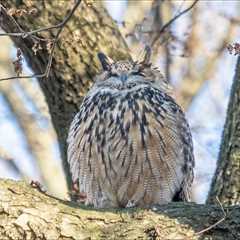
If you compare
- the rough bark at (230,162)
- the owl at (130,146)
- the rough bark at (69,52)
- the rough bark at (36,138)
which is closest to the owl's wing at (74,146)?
the owl at (130,146)

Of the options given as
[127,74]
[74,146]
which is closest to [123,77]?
[127,74]

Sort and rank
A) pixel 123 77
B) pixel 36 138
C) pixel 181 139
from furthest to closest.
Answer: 1. pixel 36 138
2. pixel 123 77
3. pixel 181 139

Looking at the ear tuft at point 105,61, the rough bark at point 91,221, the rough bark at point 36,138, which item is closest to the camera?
the rough bark at point 91,221

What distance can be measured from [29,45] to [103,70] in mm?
555

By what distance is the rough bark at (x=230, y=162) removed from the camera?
15.6 feet

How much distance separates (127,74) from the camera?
16.5 feet

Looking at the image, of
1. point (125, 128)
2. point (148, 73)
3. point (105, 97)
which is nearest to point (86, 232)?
point (125, 128)

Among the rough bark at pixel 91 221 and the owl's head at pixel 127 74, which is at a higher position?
the owl's head at pixel 127 74

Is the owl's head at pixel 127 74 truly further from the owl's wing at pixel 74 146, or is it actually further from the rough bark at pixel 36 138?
the rough bark at pixel 36 138

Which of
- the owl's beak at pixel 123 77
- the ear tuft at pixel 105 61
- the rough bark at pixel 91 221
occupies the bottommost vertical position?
the rough bark at pixel 91 221

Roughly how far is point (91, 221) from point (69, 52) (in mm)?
2044

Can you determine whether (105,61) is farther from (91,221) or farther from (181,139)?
(91,221)

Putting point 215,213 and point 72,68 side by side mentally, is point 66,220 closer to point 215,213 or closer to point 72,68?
point 215,213

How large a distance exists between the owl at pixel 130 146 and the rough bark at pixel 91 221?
1.02 meters
